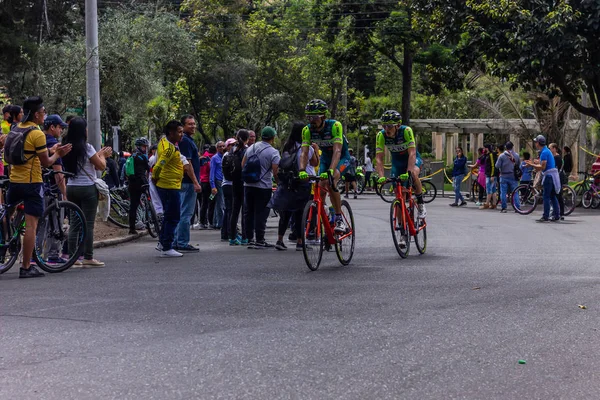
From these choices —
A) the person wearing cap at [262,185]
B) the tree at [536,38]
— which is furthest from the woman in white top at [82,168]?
the tree at [536,38]

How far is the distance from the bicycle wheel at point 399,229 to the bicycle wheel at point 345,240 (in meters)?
0.69

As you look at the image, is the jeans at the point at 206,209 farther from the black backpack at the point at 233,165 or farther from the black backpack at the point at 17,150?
the black backpack at the point at 17,150

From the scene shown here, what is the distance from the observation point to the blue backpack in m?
13.8

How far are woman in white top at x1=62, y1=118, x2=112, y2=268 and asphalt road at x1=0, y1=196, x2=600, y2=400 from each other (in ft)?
2.47

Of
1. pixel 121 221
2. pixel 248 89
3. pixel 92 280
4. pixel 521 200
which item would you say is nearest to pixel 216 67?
pixel 248 89

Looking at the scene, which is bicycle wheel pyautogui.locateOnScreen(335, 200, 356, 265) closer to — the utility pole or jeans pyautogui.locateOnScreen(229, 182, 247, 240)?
jeans pyautogui.locateOnScreen(229, 182, 247, 240)

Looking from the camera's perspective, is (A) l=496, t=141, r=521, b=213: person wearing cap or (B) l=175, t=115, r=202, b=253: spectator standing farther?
(A) l=496, t=141, r=521, b=213: person wearing cap

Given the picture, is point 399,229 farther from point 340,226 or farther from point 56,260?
point 56,260

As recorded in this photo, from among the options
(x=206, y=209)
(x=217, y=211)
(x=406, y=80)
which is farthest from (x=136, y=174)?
(x=406, y=80)

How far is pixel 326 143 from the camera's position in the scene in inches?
447

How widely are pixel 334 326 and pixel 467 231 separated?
36.2ft

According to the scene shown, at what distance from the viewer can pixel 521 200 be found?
2450cm

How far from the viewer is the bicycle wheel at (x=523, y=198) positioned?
24250mm

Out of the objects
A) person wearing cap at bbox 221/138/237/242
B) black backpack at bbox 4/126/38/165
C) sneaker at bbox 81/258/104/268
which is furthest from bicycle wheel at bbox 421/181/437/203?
black backpack at bbox 4/126/38/165
